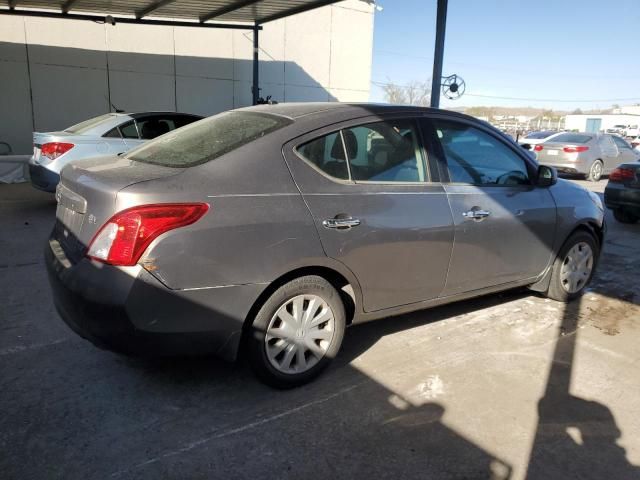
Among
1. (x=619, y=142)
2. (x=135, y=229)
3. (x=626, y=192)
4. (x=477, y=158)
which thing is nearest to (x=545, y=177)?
(x=477, y=158)

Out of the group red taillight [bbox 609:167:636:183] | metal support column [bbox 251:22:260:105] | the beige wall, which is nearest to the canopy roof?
metal support column [bbox 251:22:260:105]

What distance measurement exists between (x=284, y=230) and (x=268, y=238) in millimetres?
107

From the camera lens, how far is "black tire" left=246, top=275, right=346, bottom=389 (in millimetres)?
2938

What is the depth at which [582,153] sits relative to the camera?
1497 centimetres

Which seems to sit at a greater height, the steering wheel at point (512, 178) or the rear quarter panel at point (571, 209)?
the steering wheel at point (512, 178)

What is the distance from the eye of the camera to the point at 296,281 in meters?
3.01

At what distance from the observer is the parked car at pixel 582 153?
15.0 m

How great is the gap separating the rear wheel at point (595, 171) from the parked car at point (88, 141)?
1218 centimetres

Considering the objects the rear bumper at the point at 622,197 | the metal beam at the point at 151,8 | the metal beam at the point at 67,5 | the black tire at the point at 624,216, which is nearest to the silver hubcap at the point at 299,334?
the rear bumper at the point at 622,197

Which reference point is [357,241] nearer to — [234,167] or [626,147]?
[234,167]

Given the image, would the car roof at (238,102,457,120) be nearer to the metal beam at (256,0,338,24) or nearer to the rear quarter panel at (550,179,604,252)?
the rear quarter panel at (550,179,604,252)

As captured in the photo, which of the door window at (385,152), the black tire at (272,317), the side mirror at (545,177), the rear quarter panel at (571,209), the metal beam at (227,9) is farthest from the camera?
the metal beam at (227,9)

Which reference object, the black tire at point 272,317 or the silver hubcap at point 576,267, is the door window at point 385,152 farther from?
the silver hubcap at point 576,267

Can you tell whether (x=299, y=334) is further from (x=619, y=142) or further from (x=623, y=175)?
(x=619, y=142)
